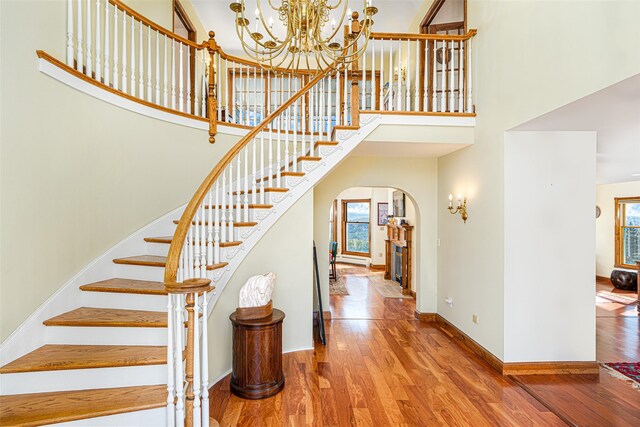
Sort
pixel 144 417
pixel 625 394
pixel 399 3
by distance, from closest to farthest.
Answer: pixel 144 417
pixel 625 394
pixel 399 3

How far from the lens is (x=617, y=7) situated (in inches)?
79.0

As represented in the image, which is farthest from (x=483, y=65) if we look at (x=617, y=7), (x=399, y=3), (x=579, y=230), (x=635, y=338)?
(x=635, y=338)

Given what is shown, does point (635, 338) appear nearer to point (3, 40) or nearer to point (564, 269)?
point (564, 269)

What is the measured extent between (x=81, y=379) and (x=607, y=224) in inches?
416

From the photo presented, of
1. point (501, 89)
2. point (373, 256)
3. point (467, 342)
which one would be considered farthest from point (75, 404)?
point (373, 256)

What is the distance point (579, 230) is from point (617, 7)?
206cm

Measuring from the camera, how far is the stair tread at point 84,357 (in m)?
2.08

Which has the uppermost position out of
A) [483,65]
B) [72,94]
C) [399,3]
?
[399,3]

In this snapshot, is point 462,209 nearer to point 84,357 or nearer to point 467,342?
point 467,342

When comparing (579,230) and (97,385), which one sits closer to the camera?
(97,385)

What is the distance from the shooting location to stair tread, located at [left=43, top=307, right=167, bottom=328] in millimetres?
2398

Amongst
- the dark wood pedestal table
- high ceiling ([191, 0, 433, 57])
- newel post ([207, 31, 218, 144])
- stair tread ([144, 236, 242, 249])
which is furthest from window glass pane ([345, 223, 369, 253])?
the dark wood pedestal table

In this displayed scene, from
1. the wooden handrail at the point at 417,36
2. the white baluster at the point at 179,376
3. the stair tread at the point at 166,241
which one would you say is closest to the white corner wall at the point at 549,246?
the wooden handrail at the point at 417,36

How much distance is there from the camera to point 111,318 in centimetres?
248
